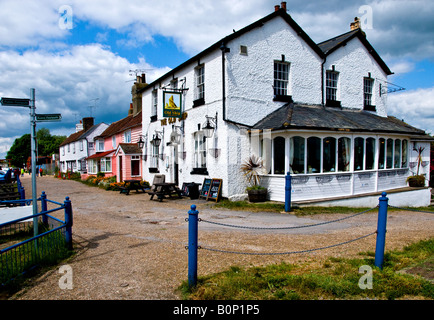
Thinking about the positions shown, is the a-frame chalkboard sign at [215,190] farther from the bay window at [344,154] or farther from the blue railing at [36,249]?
the blue railing at [36,249]

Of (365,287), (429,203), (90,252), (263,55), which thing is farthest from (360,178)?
(90,252)

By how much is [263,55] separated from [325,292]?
11.8 meters

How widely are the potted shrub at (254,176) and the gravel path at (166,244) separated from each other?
171 cm

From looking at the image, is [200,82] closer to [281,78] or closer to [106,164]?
[281,78]

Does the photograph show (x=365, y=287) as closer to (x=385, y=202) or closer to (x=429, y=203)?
(x=385, y=202)

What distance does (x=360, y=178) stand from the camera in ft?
44.7

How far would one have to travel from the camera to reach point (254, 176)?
12.8m

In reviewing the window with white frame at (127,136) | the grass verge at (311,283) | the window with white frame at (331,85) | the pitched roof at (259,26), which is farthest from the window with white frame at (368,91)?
the window with white frame at (127,136)

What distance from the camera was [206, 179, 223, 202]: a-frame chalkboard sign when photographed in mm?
12781

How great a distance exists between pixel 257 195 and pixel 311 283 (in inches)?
315

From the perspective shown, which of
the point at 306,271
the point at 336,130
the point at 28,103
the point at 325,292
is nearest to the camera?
the point at 325,292

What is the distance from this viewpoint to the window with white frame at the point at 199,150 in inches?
576

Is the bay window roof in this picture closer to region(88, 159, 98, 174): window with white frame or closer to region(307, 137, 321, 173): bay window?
region(307, 137, 321, 173): bay window

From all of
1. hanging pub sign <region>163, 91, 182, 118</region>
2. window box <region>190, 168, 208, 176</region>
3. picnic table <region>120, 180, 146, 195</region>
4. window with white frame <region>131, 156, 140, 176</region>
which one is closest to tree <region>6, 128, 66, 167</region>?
window with white frame <region>131, 156, 140, 176</region>
